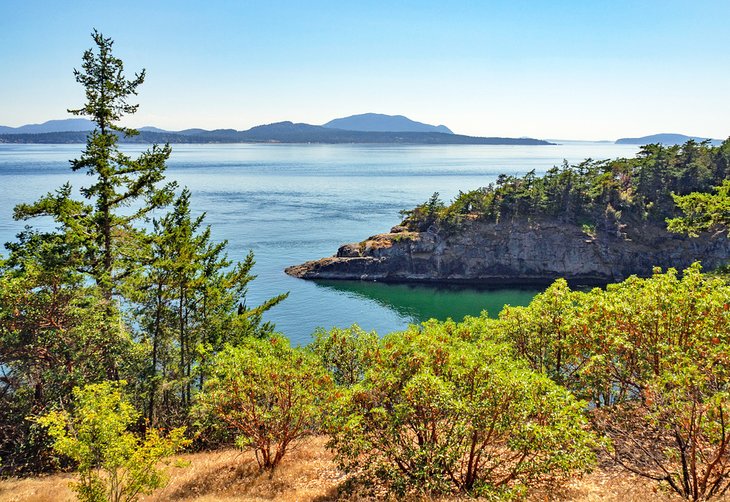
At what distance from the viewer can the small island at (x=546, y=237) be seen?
79.4m

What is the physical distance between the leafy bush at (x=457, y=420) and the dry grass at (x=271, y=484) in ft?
6.32

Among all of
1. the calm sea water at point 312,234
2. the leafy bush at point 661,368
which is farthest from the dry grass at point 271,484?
the calm sea water at point 312,234

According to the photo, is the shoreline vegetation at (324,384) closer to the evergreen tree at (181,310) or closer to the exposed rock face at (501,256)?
the evergreen tree at (181,310)

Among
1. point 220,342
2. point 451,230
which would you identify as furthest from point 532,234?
point 220,342

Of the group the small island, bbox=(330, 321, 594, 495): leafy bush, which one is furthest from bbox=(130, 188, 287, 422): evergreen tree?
the small island

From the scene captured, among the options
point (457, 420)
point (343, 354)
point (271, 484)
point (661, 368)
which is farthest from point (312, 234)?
point (457, 420)

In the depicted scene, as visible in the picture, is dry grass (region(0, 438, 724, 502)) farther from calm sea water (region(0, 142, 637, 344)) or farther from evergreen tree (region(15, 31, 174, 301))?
calm sea water (region(0, 142, 637, 344))

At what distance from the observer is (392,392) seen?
13.4 metres

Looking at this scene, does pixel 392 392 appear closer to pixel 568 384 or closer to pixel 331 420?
pixel 331 420

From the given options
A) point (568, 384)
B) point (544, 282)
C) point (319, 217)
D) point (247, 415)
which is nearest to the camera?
point (247, 415)

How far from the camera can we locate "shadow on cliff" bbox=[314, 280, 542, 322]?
216 ft

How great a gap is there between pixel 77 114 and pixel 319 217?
3782 inches

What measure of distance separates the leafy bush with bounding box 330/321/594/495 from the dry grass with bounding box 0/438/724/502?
6.32 ft

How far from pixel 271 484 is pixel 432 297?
58050 mm
